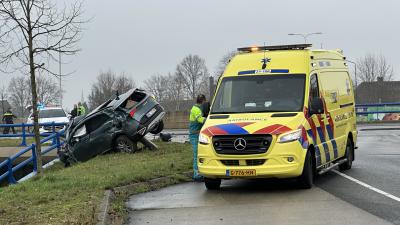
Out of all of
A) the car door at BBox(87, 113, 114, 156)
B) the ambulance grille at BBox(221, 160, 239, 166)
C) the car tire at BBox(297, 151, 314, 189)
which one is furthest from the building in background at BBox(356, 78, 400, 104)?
the ambulance grille at BBox(221, 160, 239, 166)

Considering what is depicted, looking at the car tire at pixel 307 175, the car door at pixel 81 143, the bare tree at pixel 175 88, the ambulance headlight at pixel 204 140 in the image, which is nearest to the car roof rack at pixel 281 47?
the car tire at pixel 307 175

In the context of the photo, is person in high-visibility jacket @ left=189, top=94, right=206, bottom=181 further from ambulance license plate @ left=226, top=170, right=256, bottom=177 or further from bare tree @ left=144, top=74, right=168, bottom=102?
bare tree @ left=144, top=74, right=168, bottom=102

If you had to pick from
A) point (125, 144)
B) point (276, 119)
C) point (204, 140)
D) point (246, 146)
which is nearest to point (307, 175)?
point (276, 119)

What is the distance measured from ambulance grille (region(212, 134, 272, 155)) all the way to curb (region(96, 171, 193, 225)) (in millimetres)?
2011

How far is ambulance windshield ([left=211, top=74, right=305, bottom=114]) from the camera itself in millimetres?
10305

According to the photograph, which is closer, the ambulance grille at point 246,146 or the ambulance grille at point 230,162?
the ambulance grille at point 246,146

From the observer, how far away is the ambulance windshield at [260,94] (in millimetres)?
10305

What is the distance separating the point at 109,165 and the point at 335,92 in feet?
19.0

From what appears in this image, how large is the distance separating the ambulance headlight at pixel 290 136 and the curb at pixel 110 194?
3.05 meters

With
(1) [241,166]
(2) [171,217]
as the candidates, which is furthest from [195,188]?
(2) [171,217]

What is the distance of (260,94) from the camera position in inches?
417

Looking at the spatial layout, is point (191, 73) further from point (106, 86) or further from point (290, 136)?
point (290, 136)

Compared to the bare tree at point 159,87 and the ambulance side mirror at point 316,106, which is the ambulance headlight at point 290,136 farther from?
the bare tree at point 159,87

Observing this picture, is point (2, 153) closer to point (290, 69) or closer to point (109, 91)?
point (290, 69)
